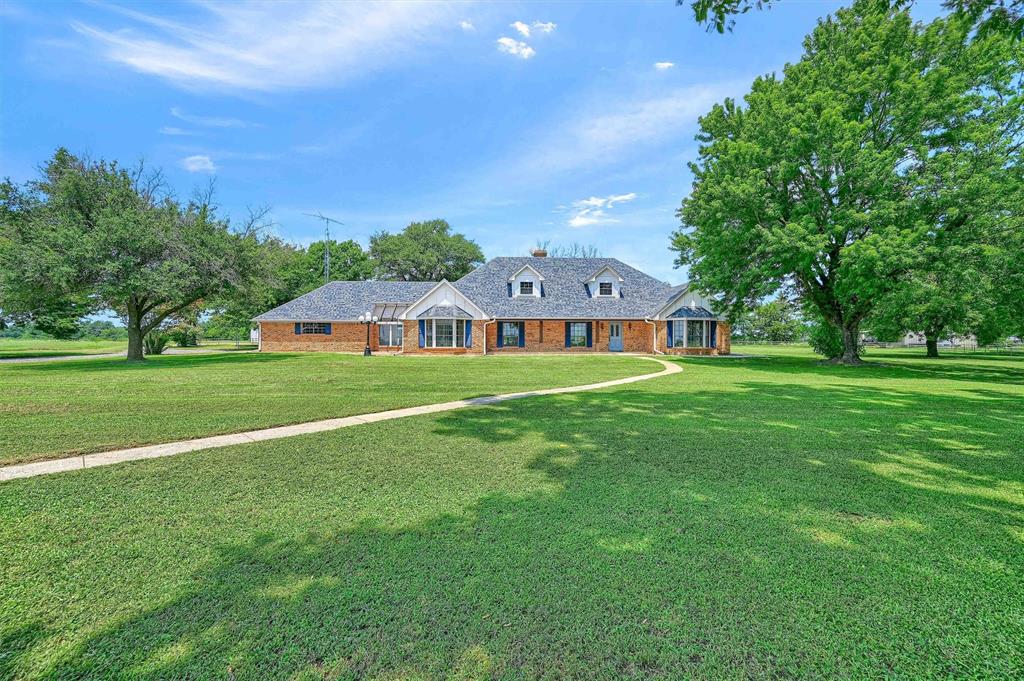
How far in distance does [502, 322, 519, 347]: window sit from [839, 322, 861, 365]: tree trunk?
17759 mm

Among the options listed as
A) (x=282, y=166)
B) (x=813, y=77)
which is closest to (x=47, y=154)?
(x=282, y=166)

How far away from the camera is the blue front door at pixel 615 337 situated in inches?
1187

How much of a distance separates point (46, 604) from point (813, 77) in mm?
26027

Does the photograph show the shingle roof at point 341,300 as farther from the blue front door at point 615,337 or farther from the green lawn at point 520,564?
the green lawn at point 520,564

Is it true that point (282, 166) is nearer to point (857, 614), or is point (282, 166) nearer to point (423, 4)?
point (423, 4)

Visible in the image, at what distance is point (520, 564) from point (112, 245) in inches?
902

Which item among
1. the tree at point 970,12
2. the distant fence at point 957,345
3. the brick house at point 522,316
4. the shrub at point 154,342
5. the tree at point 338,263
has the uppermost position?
the tree at point 338,263

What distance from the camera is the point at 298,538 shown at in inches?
127

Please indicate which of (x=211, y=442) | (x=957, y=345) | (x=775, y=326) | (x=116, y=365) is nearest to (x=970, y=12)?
(x=211, y=442)

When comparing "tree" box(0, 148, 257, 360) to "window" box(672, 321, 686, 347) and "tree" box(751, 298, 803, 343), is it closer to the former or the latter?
"window" box(672, 321, 686, 347)

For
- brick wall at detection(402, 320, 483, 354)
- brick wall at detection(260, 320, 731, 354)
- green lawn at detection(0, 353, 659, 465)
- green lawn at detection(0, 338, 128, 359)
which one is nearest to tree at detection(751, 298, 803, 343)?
brick wall at detection(260, 320, 731, 354)

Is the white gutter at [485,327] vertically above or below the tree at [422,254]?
below

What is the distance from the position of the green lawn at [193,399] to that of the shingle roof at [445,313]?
1198cm

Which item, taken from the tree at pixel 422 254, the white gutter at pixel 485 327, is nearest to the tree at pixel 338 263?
the tree at pixel 422 254
